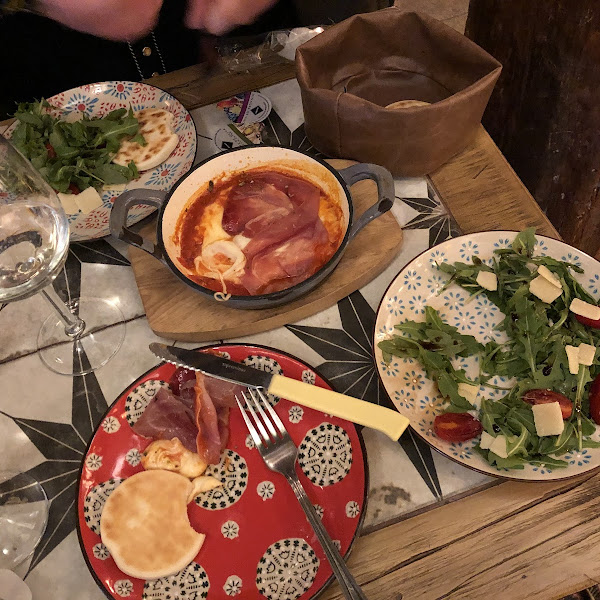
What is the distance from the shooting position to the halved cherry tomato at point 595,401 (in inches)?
38.7

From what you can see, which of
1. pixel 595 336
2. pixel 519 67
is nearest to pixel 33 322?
pixel 595 336

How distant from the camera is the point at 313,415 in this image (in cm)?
106

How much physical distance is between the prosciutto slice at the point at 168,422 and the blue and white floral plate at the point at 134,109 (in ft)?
1.62

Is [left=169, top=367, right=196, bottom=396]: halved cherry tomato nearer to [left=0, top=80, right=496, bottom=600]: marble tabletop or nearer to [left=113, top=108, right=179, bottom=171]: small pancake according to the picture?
[left=0, top=80, right=496, bottom=600]: marble tabletop

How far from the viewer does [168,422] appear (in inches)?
40.8

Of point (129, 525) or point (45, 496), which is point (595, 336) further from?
point (45, 496)

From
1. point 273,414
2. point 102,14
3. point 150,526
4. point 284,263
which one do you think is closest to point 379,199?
point 284,263

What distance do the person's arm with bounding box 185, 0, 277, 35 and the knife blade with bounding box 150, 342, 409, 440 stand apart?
3.91ft

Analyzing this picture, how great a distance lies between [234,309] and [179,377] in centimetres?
21

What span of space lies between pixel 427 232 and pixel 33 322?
929mm

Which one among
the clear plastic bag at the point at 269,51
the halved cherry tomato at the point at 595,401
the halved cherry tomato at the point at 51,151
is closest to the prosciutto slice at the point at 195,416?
the halved cherry tomato at the point at 595,401

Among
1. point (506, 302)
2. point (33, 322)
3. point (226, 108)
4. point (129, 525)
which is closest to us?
point (129, 525)

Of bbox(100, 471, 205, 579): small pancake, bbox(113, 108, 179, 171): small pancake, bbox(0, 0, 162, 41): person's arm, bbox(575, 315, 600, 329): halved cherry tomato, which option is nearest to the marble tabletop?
bbox(100, 471, 205, 579): small pancake

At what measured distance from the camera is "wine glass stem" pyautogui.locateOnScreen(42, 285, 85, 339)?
1.19 metres
